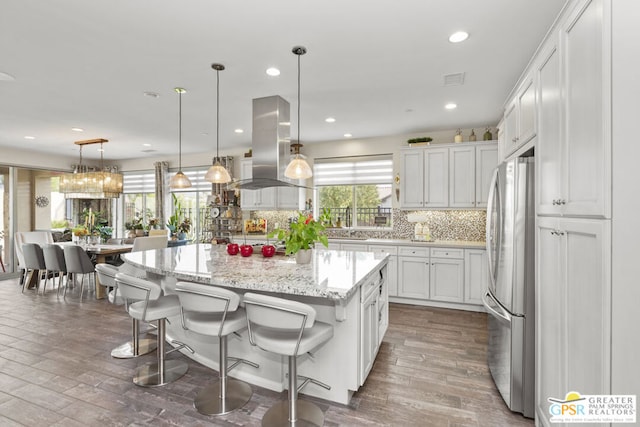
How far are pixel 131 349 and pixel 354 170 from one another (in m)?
4.45

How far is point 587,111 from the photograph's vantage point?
1427mm

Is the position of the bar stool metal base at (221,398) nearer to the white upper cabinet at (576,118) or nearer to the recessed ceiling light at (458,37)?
the white upper cabinet at (576,118)

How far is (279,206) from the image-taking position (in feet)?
20.4

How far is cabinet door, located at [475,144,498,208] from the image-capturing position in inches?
186

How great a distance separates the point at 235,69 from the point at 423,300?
4.09 m

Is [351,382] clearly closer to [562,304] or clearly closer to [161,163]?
[562,304]

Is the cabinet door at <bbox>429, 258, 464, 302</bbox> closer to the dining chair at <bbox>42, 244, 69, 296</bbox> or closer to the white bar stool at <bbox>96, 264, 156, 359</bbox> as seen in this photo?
the white bar stool at <bbox>96, 264, 156, 359</bbox>

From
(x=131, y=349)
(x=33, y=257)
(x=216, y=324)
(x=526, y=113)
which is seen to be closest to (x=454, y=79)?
(x=526, y=113)

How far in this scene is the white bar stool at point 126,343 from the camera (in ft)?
9.64

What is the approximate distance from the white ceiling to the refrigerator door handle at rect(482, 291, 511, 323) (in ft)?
7.09

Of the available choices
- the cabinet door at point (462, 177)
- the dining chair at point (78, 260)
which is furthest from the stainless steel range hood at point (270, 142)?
the dining chair at point (78, 260)

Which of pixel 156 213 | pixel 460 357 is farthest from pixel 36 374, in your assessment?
pixel 156 213

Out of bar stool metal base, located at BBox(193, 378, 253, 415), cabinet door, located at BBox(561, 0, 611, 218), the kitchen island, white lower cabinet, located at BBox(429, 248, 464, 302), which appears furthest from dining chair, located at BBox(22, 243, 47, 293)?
cabinet door, located at BBox(561, 0, 611, 218)

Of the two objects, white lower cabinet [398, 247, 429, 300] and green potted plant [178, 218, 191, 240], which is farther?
green potted plant [178, 218, 191, 240]
